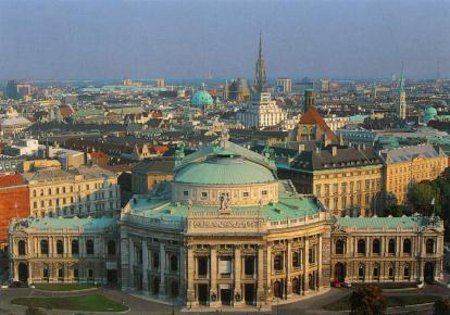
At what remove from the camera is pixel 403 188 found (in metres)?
172

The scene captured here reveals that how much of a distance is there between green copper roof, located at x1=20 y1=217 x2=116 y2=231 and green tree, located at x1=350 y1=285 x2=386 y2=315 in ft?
134

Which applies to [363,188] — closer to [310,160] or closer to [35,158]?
[310,160]

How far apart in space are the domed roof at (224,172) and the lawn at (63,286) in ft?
65.9

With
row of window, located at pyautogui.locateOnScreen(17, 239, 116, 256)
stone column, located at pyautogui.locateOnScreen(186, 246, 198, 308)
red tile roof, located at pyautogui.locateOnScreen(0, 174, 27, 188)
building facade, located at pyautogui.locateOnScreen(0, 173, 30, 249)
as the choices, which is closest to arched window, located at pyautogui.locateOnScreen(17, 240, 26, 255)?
row of window, located at pyautogui.locateOnScreen(17, 239, 116, 256)

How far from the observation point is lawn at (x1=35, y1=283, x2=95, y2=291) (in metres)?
110

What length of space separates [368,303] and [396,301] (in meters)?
16.4

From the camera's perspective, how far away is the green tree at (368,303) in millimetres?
88125

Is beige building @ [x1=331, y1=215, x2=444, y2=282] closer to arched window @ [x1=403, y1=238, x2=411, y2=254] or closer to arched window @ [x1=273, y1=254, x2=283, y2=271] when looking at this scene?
arched window @ [x1=403, y1=238, x2=411, y2=254]

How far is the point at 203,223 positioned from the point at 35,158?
9189 cm

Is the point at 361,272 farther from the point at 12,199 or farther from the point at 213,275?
the point at 12,199

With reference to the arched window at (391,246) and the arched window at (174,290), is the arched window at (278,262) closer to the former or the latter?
the arched window at (174,290)

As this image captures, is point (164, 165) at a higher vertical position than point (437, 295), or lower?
higher

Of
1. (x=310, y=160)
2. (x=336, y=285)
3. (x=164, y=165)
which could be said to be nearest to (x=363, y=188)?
(x=310, y=160)

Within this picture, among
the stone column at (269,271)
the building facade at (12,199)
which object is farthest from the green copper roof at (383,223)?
the building facade at (12,199)
